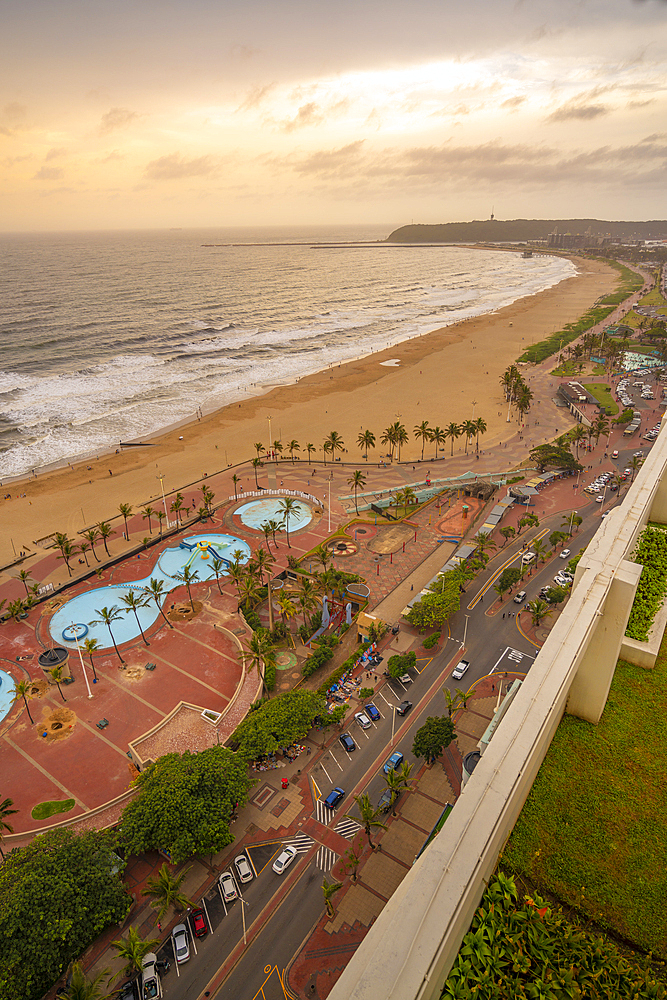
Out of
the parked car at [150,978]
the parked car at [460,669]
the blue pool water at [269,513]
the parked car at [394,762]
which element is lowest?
the parked car at [150,978]

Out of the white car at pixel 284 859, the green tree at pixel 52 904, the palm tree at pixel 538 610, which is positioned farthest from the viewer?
the palm tree at pixel 538 610

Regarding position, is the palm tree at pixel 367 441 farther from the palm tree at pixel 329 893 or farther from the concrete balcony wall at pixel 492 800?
the palm tree at pixel 329 893

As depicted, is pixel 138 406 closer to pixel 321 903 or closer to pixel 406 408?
pixel 406 408

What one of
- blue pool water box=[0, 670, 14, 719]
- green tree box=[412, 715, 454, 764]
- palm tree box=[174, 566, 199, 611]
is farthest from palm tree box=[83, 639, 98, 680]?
green tree box=[412, 715, 454, 764]

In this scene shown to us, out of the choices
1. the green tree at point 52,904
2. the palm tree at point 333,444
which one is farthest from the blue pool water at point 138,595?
the palm tree at point 333,444

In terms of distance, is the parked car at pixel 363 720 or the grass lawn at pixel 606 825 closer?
the grass lawn at pixel 606 825

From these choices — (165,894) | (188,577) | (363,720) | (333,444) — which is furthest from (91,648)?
(333,444)
